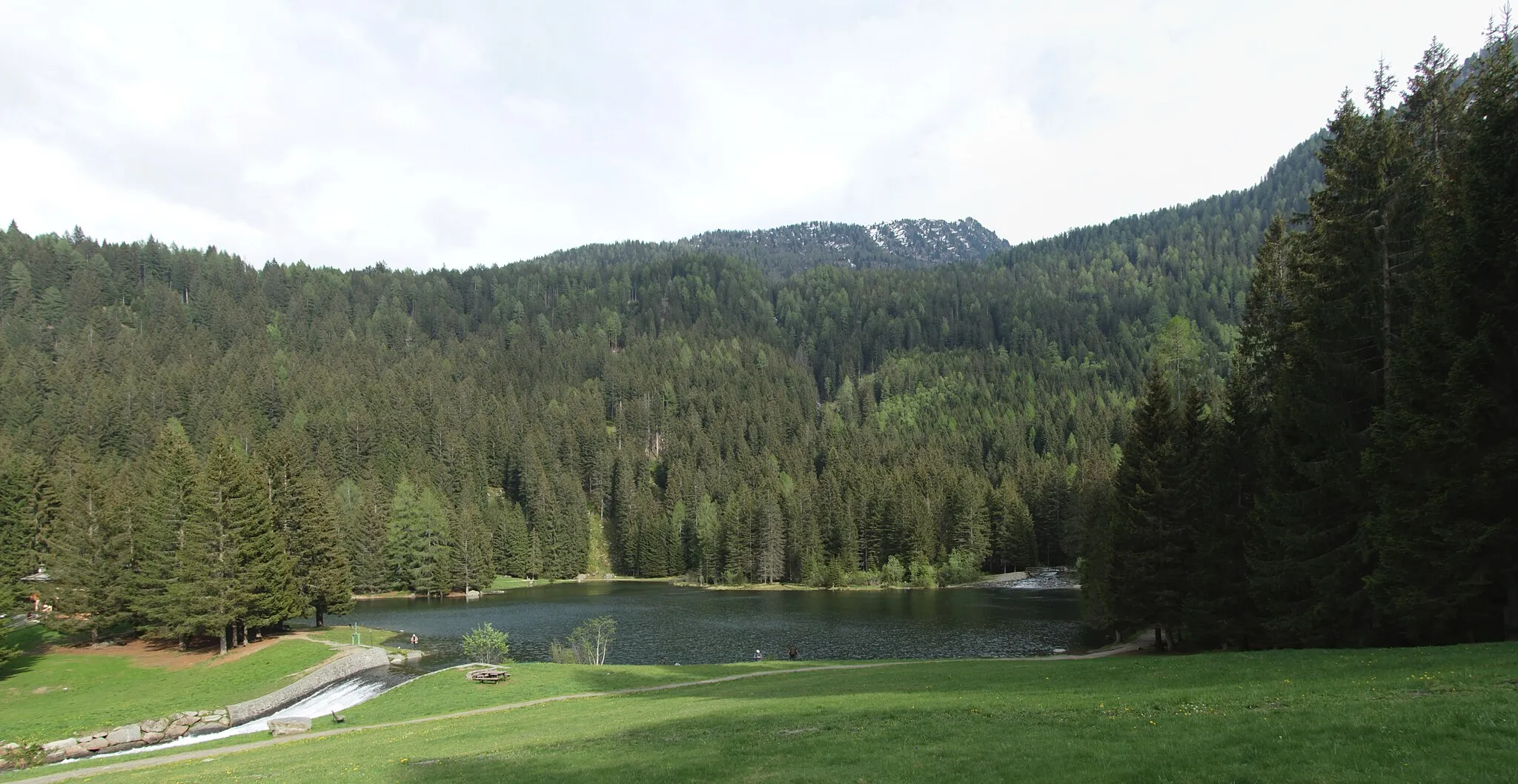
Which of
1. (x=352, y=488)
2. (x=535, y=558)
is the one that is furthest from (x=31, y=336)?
(x=535, y=558)

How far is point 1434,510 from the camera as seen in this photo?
2455cm

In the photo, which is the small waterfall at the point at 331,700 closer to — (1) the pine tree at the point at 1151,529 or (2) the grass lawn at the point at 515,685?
(2) the grass lawn at the point at 515,685

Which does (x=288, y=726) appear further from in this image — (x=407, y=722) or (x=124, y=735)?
(x=124, y=735)

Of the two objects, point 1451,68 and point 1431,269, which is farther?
point 1451,68

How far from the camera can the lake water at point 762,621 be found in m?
59.7

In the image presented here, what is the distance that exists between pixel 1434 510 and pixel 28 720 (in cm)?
6128

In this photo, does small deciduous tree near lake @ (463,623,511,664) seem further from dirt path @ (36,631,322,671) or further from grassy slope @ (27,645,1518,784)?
grassy slope @ (27,645,1518,784)

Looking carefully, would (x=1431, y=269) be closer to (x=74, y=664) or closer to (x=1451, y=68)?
(x=1451, y=68)

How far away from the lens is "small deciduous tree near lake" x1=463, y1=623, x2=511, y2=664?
5319 cm

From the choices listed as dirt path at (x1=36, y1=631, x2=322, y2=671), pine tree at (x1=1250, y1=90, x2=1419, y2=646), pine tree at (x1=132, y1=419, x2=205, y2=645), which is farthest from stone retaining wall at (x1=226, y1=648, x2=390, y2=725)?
pine tree at (x1=1250, y1=90, x2=1419, y2=646)

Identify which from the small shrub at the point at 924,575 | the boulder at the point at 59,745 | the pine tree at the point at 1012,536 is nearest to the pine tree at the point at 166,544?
the boulder at the point at 59,745

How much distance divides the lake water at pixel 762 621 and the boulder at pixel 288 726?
865 inches

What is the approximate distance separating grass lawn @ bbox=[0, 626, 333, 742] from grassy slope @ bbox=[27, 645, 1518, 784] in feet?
59.3

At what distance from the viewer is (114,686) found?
148 feet
